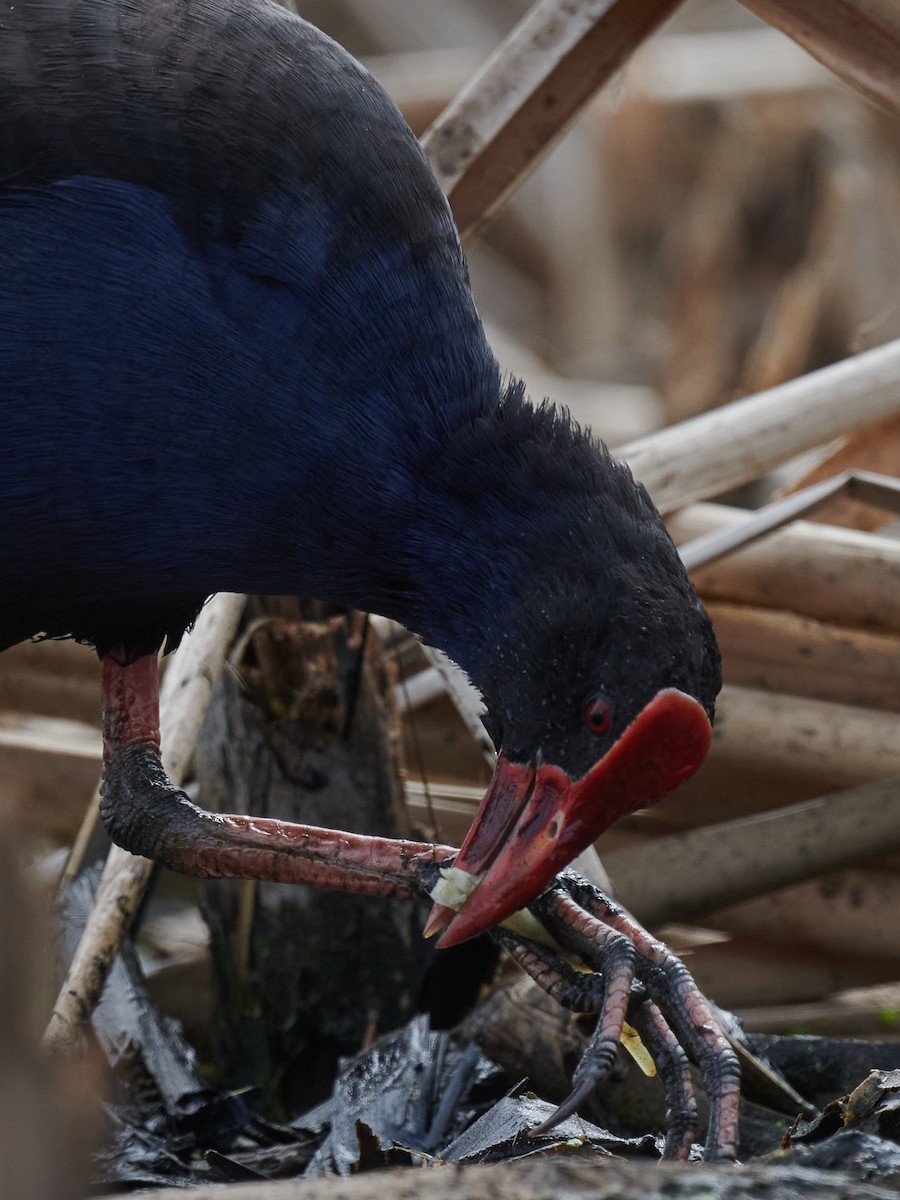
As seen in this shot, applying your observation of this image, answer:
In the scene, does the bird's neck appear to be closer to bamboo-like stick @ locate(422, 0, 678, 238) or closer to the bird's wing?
the bird's wing

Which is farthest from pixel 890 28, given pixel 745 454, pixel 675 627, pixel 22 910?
pixel 22 910

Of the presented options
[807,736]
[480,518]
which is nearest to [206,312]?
[480,518]

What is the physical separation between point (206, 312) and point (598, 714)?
93cm

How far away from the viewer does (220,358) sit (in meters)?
2.64

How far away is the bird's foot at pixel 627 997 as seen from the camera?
8.50ft

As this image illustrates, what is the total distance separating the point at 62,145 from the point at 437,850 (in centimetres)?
144

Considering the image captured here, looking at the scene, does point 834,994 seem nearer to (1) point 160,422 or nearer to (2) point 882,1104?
(2) point 882,1104

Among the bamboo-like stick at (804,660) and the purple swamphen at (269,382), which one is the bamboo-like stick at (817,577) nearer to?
A: the bamboo-like stick at (804,660)

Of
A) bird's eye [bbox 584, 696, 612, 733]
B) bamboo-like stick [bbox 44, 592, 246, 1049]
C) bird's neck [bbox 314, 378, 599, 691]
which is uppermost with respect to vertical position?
bird's neck [bbox 314, 378, 599, 691]

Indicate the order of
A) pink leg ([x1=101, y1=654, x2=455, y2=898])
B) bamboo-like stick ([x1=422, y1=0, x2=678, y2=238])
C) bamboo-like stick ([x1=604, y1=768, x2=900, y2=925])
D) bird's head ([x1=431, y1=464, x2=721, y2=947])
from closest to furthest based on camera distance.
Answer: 1. bird's head ([x1=431, y1=464, x2=721, y2=947])
2. pink leg ([x1=101, y1=654, x2=455, y2=898])
3. bamboo-like stick ([x1=422, y1=0, x2=678, y2=238])
4. bamboo-like stick ([x1=604, y1=768, x2=900, y2=925])

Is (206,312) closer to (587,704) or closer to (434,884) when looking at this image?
(587,704)

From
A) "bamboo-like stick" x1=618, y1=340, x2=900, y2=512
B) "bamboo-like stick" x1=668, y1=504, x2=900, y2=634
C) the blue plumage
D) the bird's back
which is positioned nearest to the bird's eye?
the blue plumage

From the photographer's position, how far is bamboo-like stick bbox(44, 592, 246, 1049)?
326 centimetres

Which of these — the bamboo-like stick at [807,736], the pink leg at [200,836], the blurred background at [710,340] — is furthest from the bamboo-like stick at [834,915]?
the pink leg at [200,836]
